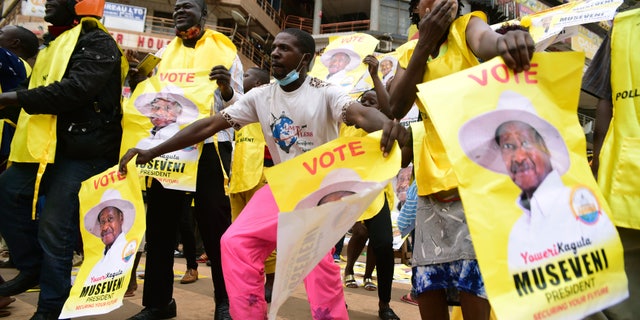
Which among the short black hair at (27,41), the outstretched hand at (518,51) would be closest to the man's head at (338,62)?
the short black hair at (27,41)

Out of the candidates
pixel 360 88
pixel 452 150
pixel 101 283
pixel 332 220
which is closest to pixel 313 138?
pixel 332 220

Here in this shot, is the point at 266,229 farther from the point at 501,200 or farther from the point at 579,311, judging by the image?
the point at 579,311

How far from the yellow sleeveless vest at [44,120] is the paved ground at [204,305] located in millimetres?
887

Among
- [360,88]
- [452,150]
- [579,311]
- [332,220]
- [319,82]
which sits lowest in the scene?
Result: [579,311]

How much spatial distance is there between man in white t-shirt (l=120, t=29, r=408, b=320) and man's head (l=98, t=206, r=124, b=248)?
242 millimetres

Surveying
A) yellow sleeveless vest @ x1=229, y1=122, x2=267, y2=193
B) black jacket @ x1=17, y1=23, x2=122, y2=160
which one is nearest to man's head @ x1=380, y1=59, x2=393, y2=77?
yellow sleeveless vest @ x1=229, y1=122, x2=267, y2=193

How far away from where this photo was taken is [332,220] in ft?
5.73

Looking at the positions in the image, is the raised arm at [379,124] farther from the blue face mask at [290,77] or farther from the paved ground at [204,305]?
the paved ground at [204,305]

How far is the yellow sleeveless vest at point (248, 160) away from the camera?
14.1ft

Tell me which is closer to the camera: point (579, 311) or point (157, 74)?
point (579, 311)

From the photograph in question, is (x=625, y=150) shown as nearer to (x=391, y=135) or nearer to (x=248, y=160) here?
(x=391, y=135)

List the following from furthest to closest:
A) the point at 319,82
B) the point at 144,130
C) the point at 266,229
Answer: the point at 144,130, the point at 319,82, the point at 266,229

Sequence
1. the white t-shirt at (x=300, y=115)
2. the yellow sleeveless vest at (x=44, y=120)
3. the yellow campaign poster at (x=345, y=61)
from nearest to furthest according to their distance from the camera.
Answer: the white t-shirt at (x=300, y=115), the yellow sleeveless vest at (x=44, y=120), the yellow campaign poster at (x=345, y=61)

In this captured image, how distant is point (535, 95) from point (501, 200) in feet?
1.21
